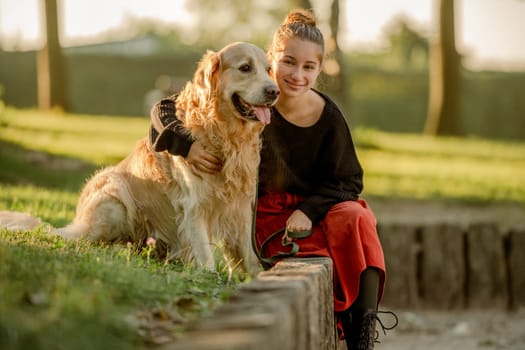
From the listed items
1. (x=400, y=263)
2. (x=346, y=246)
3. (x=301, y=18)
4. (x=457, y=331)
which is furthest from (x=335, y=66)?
(x=346, y=246)

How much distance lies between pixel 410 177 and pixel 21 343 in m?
9.47

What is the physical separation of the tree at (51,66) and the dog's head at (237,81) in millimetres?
15135

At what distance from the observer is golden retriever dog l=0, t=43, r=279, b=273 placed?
437 centimetres

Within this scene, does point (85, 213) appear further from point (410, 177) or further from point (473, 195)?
point (410, 177)

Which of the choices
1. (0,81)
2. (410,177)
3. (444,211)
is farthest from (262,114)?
(0,81)

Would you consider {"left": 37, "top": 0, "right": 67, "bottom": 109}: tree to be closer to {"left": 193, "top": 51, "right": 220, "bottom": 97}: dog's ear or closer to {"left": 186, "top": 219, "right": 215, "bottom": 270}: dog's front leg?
{"left": 193, "top": 51, "right": 220, "bottom": 97}: dog's ear

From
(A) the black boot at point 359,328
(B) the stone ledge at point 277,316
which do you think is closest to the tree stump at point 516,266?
(A) the black boot at point 359,328

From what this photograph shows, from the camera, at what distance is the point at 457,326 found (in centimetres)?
682

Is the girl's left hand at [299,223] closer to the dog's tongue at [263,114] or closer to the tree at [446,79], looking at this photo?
the dog's tongue at [263,114]

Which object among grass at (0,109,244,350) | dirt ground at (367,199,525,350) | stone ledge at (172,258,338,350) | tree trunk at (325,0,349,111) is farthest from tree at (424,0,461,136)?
stone ledge at (172,258,338,350)

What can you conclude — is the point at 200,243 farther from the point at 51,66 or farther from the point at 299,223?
the point at 51,66

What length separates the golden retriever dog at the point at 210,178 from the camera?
14.3 feet

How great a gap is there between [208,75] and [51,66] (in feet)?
52.1

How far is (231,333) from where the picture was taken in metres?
2.26
